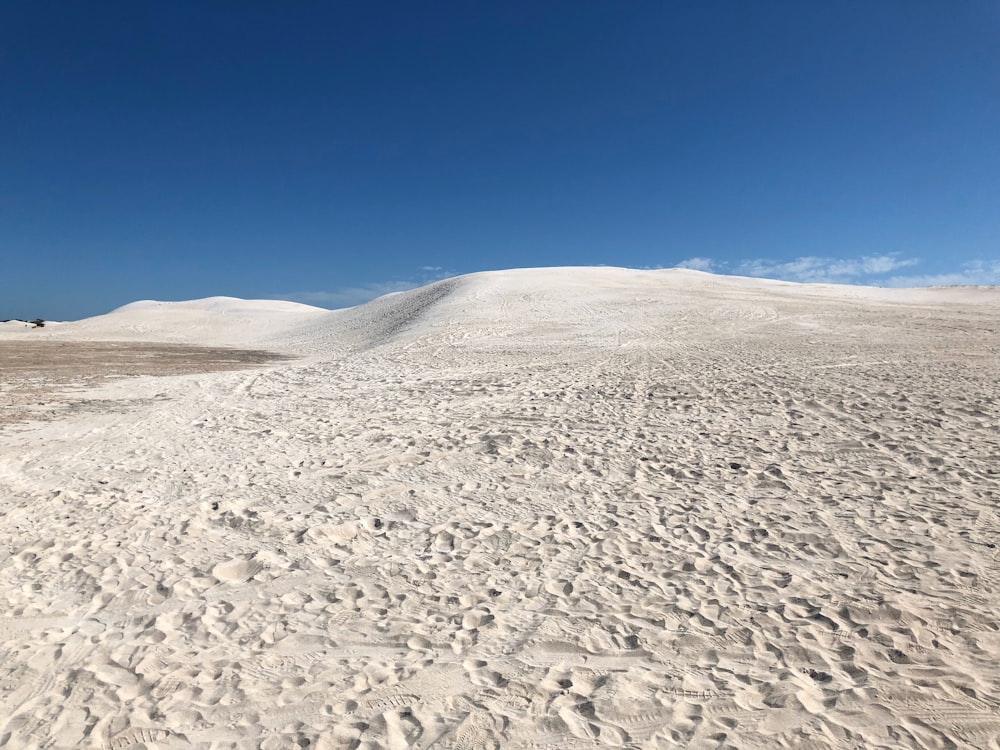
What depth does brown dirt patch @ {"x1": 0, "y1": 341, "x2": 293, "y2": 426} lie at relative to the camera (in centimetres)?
1218

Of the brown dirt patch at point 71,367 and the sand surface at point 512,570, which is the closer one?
the sand surface at point 512,570

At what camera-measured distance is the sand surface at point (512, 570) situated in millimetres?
3516

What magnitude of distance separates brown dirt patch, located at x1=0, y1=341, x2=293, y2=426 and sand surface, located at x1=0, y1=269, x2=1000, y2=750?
68 centimetres

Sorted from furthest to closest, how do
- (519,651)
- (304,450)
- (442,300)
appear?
1. (442,300)
2. (304,450)
3. (519,651)

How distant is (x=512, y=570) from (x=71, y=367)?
1952 centimetres

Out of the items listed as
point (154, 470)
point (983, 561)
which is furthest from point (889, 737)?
point (154, 470)

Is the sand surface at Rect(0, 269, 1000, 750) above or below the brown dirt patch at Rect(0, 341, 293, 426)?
below

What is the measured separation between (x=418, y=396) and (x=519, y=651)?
9315 mm

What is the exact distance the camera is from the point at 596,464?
8.07 meters

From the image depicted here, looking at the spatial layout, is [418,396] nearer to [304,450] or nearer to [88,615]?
[304,450]

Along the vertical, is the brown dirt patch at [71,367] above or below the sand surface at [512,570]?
above

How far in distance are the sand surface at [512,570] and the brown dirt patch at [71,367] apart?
681 millimetres

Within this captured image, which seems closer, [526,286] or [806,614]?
[806,614]

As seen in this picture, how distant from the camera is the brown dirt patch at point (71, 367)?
12180 mm
